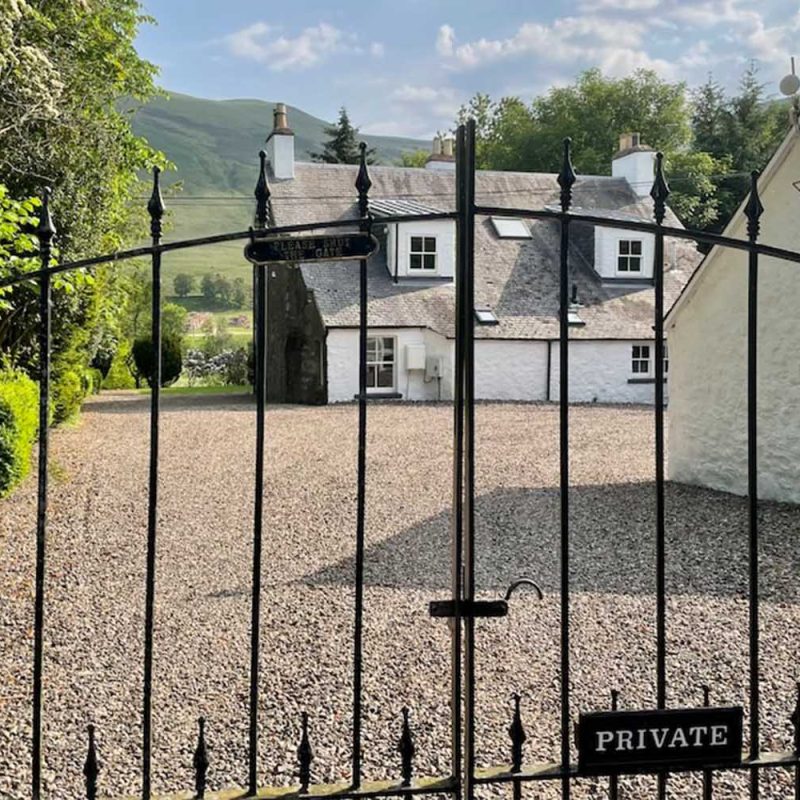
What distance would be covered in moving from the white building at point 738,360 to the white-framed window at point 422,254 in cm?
1260

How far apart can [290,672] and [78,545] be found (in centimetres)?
384

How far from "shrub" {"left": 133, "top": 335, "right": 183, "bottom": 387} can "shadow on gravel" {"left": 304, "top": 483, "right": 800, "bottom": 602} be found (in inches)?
1023

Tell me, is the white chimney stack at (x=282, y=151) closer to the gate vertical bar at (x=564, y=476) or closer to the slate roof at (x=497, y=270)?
the slate roof at (x=497, y=270)

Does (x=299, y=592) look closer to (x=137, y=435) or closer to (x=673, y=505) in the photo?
(x=673, y=505)

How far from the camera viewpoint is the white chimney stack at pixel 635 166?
26.8 metres

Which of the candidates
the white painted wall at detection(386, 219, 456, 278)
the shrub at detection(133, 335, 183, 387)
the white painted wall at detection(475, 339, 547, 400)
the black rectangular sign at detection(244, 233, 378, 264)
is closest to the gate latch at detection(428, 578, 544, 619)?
the black rectangular sign at detection(244, 233, 378, 264)

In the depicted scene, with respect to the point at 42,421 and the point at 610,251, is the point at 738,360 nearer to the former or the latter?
the point at 42,421

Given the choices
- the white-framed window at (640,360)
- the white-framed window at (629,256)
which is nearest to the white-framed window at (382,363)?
the white-framed window at (640,360)

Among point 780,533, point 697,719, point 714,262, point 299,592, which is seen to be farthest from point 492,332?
point 697,719

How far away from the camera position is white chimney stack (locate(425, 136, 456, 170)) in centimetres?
2762

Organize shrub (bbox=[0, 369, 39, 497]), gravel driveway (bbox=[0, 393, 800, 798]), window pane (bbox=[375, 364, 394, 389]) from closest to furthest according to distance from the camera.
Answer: gravel driveway (bbox=[0, 393, 800, 798])
shrub (bbox=[0, 369, 39, 497])
window pane (bbox=[375, 364, 394, 389])

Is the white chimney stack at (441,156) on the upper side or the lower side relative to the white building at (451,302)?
upper

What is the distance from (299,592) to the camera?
20.1ft

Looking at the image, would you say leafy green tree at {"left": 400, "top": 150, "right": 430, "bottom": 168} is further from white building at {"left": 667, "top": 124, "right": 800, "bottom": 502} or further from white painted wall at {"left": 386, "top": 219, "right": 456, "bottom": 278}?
white building at {"left": 667, "top": 124, "right": 800, "bottom": 502}
